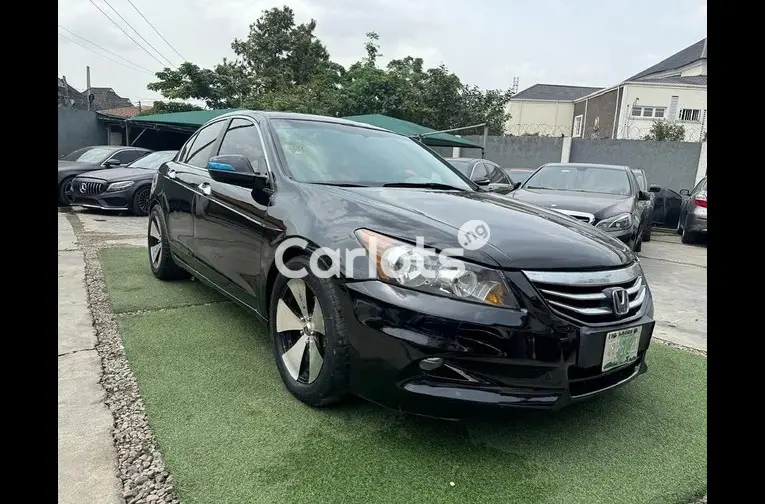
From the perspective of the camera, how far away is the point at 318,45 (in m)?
33.8

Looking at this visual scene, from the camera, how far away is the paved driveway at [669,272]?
4.03 metres

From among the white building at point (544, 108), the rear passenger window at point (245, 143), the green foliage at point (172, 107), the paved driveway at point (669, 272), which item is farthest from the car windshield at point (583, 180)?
the white building at point (544, 108)

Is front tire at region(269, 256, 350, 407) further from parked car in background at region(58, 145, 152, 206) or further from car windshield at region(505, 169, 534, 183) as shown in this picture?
car windshield at region(505, 169, 534, 183)

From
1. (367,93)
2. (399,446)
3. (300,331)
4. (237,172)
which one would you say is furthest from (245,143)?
(367,93)

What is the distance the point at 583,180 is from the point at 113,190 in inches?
306

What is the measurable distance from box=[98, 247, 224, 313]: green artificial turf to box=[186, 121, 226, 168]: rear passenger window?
1.06m

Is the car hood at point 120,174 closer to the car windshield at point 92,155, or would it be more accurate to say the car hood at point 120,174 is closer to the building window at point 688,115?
the car windshield at point 92,155

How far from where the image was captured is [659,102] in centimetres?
2736

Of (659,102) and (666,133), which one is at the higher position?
(659,102)

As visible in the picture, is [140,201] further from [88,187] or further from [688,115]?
[688,115]

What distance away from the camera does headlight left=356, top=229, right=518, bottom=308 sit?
1907 millimetres

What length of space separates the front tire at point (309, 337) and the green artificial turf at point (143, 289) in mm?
1709

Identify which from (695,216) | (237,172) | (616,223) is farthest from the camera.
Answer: (695,216)
